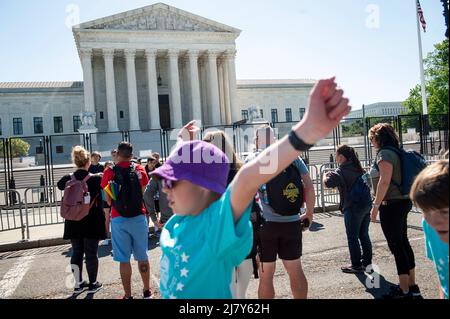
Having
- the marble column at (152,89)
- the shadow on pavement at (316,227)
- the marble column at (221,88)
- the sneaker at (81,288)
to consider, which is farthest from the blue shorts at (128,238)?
the marble column at (221,88)

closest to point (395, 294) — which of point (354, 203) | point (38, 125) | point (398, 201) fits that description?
point (398, 201)

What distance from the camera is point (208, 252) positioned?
1651mm

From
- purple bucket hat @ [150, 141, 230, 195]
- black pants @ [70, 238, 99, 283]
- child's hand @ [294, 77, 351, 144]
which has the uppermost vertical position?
child's hand @ [294, 77, 351, 144]

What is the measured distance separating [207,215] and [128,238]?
310 cm

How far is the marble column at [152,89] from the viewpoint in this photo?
47.4m

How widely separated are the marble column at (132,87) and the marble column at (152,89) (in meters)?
1.70

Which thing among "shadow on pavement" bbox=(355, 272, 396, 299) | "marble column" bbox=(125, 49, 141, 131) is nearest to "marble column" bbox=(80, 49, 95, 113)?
"marble column" bbox=(125, 49, 141, 131)

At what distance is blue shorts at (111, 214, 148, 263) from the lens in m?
4.46

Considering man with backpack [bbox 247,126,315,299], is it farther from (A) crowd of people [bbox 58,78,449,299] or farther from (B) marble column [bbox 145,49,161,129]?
(B) marble column [bbox 145,49,161,129]

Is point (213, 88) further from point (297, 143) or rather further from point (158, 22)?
point (297, 143)

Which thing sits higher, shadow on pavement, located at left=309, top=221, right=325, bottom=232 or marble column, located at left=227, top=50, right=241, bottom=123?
marble column, located at left=227, top=50, right=241, bottom=123

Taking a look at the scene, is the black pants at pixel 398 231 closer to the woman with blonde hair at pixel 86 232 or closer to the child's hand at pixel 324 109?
the child's hand at pixel 324 109

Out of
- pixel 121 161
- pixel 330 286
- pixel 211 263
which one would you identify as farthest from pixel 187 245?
pixel 330 286
